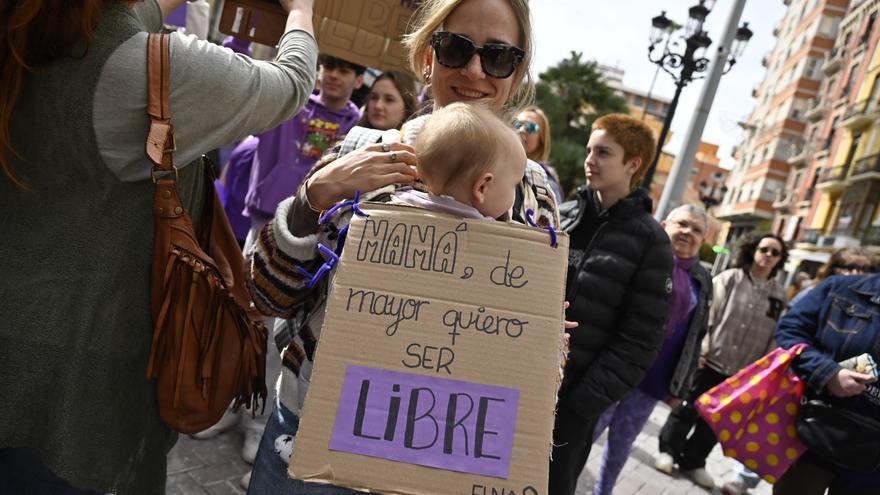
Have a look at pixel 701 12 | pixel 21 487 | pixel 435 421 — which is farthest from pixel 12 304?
pixel 701 12

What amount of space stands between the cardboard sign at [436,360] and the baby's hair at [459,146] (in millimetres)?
104

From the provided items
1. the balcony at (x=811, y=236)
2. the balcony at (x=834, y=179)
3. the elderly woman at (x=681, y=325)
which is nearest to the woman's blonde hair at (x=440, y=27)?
the elderly woman at (x=681, y=325)

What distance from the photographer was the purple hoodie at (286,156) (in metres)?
3.41

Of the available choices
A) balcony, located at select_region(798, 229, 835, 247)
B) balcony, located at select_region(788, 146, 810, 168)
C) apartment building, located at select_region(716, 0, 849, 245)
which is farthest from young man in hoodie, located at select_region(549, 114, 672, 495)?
balcony, located at select_region(788, 146, 810, 168)

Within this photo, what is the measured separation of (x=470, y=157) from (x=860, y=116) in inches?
1593

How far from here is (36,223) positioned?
4.44 feet

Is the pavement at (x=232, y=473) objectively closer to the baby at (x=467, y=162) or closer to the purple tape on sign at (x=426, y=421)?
the purple tape on sign at (x=426, y=421)

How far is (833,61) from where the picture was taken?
4019cm

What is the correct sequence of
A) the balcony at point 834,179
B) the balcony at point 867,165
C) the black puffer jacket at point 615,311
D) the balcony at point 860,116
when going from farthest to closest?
the balcony at point 834,179 < the balcony at point 860,116 < the balcony at point 867,165 < the black puffer jacket at point 615,311

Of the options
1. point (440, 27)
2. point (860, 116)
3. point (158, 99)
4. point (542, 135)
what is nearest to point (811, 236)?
point (860, 116)

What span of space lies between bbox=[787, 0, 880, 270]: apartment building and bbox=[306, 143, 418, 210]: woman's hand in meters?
35.6

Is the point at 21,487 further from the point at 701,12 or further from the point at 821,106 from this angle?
the point at 821,106

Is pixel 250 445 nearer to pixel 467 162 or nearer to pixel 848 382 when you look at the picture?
pixel 467 162

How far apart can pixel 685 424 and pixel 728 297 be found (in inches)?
45.7
